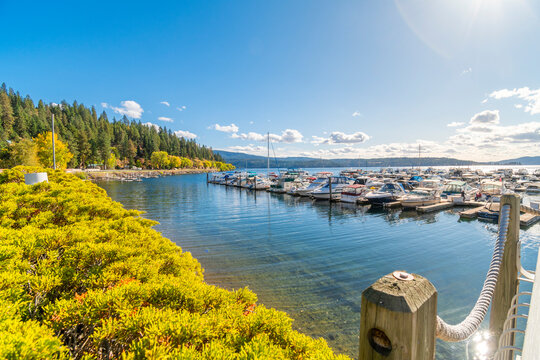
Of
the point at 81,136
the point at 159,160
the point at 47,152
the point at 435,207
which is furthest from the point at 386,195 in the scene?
the point at 159,160

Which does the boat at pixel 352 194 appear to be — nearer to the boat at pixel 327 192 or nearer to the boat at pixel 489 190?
the boat at pixel 327 192

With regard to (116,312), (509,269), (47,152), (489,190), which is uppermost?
(47,152)

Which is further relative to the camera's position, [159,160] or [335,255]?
[159,160]

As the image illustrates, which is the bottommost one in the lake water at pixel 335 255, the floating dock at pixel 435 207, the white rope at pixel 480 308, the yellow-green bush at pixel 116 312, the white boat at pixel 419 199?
the lake water at pixel 335 255

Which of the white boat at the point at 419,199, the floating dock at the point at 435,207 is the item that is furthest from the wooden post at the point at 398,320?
the white boat at the point at 419,199

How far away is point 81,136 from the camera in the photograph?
6944 centimetres

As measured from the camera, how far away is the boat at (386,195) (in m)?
21.2

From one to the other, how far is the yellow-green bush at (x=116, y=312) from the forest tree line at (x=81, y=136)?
5869 cm

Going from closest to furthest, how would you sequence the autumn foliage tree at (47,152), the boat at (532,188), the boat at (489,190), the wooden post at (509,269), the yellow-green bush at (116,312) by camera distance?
the yellow-green bush at (116,312) < the wooden post at (509,269) < the boat at (489,190) < the boat at (532,188) < the autumn foliage tree at (47,152)

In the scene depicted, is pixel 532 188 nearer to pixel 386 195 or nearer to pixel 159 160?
pixel 386 195

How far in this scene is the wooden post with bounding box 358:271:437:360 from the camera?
78 cm

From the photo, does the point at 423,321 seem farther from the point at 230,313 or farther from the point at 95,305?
the point at 95,305

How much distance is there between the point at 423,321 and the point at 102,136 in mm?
92531

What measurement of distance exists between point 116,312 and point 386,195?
22.7 meters
